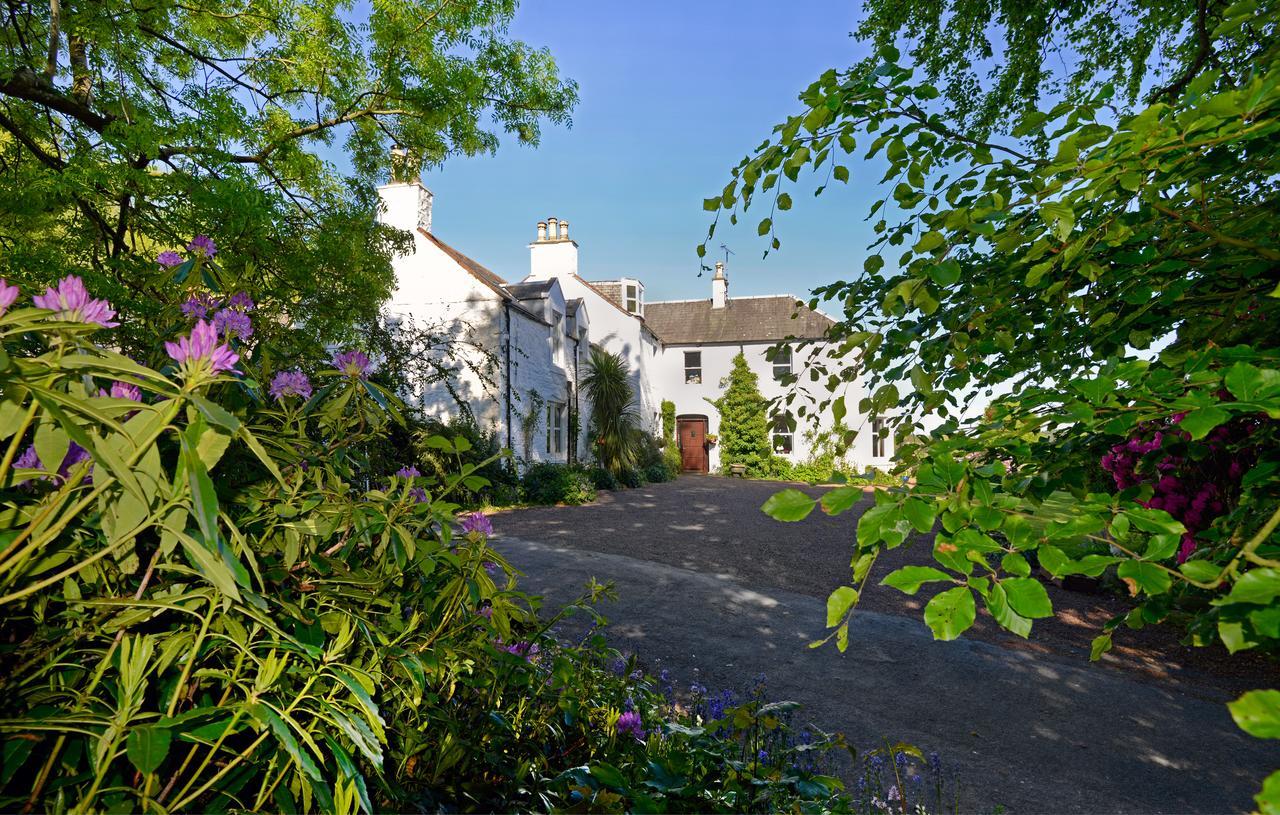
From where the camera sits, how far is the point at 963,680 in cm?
550

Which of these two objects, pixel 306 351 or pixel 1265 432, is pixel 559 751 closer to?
pixel 306 351

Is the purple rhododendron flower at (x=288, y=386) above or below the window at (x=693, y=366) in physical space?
below

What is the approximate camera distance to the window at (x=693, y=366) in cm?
3047

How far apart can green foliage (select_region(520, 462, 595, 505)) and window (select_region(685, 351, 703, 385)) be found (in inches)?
579

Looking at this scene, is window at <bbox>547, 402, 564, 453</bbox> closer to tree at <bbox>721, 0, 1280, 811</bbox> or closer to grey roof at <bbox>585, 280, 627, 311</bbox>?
grey roof at <bbox>585, 280, 627, 311</bbox>

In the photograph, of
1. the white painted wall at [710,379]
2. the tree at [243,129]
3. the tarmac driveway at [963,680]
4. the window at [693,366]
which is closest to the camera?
the tarmac driveway at [963,680]

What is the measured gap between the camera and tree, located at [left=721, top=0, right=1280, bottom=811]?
1.03 metres

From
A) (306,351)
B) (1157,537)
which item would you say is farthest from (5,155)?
(1157,537)

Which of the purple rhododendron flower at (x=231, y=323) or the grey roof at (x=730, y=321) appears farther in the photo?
the grey roof at (x=730, y=321)

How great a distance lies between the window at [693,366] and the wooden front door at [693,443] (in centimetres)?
202

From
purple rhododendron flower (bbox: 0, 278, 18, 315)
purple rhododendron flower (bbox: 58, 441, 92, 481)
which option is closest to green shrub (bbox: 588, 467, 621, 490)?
purple rhododendron flower (bbox: 58, 441, 92, 481)

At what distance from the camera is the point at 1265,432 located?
4.92 feet

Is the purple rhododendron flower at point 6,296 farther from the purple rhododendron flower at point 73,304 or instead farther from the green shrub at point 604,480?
the green shrub at point 604,480

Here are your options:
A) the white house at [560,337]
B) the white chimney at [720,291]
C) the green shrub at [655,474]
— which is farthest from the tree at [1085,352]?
the white chimney at [720,291]
